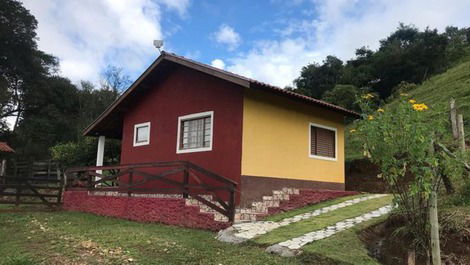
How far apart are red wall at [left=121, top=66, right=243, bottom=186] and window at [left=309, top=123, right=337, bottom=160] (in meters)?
3.20

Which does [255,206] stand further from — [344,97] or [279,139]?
[344,97]

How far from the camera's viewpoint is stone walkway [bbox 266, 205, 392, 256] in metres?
7.17

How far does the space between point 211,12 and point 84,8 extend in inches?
237

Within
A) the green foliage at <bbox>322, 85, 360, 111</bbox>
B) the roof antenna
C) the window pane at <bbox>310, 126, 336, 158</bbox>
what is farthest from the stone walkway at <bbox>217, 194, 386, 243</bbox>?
the green foliage at <bbox>322, 85, 360, 111</bbox>

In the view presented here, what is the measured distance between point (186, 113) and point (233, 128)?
2.42 metres

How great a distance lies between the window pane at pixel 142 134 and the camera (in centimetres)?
1495

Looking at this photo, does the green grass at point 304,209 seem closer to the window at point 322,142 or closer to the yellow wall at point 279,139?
the yellow wall at point 279,139

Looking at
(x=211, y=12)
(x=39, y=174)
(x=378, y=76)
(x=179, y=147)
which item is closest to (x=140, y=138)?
(x=179, y=147)

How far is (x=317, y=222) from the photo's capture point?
9.14 meters

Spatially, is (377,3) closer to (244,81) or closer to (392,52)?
(244,81)

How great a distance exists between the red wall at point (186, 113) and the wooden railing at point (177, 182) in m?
0.43

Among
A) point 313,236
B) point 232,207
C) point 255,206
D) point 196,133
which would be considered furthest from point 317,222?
point 196,133

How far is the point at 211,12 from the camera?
49.8ft

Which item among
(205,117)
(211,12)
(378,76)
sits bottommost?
(205,117)
